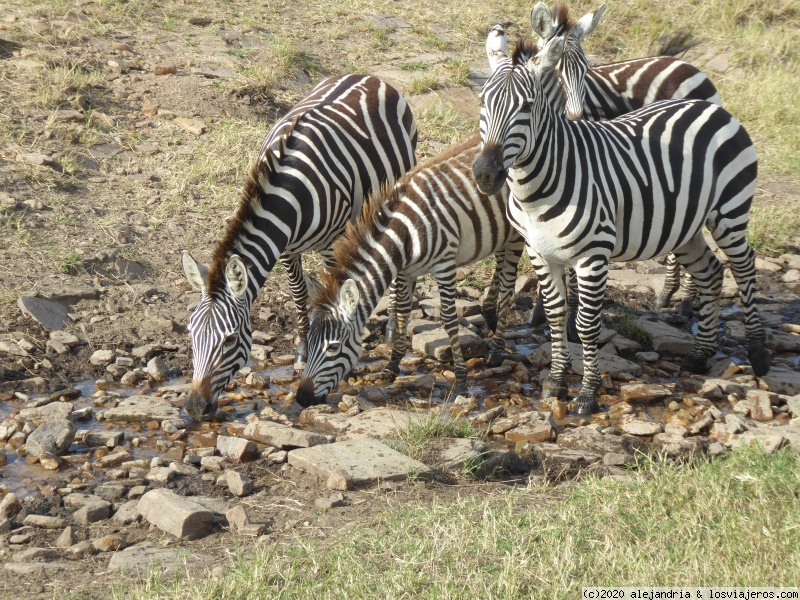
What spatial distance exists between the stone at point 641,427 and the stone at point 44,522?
3677mm

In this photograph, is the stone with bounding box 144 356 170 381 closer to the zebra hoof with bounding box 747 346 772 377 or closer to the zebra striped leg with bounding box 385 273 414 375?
the zebra striped leg with bounding box 385 273 414 375

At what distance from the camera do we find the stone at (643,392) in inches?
274

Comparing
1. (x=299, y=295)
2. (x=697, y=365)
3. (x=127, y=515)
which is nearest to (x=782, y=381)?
(x=697, y=365)

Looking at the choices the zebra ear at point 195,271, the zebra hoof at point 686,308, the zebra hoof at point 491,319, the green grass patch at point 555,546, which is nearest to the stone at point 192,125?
the zebra hoof at point 491,319

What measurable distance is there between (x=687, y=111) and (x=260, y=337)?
394cm

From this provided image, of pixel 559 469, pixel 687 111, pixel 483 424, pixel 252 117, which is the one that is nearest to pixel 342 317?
pixel 483 424

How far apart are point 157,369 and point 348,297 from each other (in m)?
1.77

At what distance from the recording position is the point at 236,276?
20.5 feet

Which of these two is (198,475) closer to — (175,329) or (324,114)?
(175,329)

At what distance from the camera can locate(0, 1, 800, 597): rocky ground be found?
5.05 m

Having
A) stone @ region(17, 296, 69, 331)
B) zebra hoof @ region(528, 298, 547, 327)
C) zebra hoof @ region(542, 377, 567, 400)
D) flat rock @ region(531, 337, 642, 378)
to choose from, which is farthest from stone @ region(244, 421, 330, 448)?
zebra hoof @ region(528, 298, 547, 327)

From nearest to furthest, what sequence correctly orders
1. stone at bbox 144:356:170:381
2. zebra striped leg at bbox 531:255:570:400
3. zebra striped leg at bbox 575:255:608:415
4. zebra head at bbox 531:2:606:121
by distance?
zebra striped leg at bbox 575:255:608:415
zebra striped leg at bbox 531:255:570:400
stone at bbox 144:356:170:381
zebra head at bbox 531:2:606:121

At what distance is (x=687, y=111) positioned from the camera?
282 inches

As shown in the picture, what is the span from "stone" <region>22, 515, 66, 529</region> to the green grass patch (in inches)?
42.4
